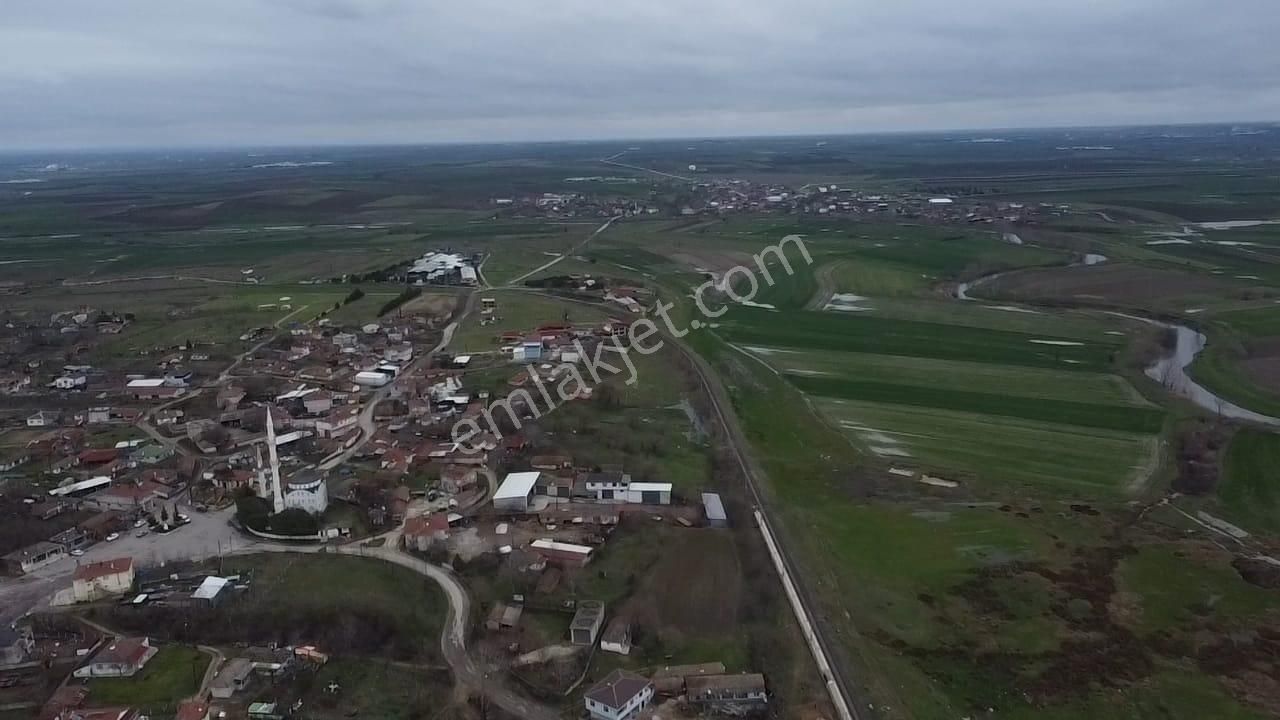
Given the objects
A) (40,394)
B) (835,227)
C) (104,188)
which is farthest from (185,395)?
(104,188)

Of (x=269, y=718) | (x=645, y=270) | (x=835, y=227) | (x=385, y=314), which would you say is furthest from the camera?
(x=835, y=227)

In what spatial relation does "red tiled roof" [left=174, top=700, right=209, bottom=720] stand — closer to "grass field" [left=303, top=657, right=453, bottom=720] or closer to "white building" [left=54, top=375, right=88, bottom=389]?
"grass field" [left=303, top=657, right=453, bottom=720]

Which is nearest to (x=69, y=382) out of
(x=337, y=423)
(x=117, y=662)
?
(x=337, y=423)

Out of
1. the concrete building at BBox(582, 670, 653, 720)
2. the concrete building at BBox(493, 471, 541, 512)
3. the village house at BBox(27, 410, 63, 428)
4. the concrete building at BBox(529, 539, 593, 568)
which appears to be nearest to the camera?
the concrete building at BBox(582, 670, 653, 720)

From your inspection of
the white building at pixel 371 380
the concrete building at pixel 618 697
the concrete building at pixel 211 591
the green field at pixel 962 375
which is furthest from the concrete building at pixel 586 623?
the green field at pixel 962 375

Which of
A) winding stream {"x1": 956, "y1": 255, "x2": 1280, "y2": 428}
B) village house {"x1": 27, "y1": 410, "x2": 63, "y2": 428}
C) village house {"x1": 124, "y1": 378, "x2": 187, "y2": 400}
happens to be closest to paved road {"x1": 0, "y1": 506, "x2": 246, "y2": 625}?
village house {"x1": 27, "y1": 410, "x2": 63, "y2": 428}

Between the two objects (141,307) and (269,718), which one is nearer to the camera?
(269,718)

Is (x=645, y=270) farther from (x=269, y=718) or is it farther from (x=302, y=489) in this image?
(x=269, y=718)
